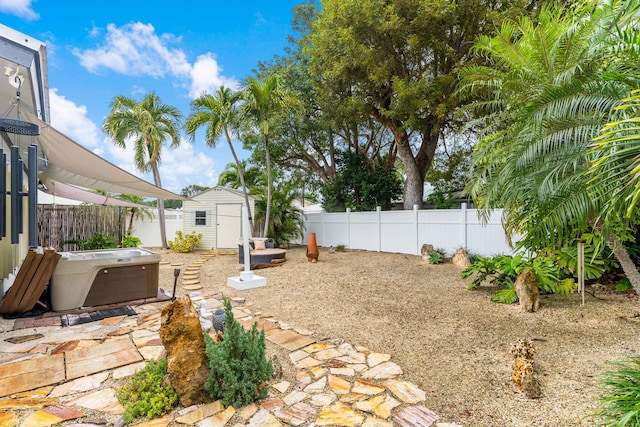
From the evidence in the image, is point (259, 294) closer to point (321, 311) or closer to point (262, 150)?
point (321, 311)

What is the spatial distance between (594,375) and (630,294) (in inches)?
122

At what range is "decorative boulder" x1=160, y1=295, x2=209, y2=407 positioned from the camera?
2404mm

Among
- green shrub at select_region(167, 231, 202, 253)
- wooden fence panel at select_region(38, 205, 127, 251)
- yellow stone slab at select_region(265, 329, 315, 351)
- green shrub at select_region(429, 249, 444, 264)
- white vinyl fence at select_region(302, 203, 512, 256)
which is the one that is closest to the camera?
yellow stone slab at select_region(265, 329, 315, 351)

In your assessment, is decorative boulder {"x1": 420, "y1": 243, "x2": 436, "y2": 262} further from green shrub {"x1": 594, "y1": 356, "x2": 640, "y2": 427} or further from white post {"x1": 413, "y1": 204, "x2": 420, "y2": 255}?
green shrub {"x1": 594, "y1": 356, "x2": 640, "y2": 427}

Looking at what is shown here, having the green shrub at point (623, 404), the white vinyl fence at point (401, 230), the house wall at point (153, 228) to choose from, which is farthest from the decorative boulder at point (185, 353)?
the house wall at point (153, 228)

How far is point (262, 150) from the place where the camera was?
14406mm

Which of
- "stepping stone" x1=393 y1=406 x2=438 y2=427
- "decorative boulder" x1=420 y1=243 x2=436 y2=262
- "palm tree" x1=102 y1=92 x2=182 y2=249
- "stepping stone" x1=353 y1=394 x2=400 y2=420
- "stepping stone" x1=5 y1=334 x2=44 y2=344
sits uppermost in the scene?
"palm tree" x1=102 y1=92 x2=182 y2=249

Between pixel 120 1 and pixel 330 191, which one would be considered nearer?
pixel 120 1

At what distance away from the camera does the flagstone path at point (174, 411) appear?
7.38 feet

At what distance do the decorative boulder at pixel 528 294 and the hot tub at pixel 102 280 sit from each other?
5505mm

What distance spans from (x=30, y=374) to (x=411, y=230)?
9.10 metres

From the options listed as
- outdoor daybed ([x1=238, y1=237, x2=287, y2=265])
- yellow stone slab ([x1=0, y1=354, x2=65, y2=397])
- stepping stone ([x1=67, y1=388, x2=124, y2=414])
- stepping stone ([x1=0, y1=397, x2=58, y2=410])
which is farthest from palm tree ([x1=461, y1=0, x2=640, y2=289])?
outdoor daybed ([x1=238, y1=237, x2=287, y2=265])

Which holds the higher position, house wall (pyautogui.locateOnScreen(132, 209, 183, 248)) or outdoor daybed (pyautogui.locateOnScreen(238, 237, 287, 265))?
house wall (pyautogui.locateOnScreen(132, 209, 183, 248))

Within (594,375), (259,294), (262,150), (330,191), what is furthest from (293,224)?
(594,375)
